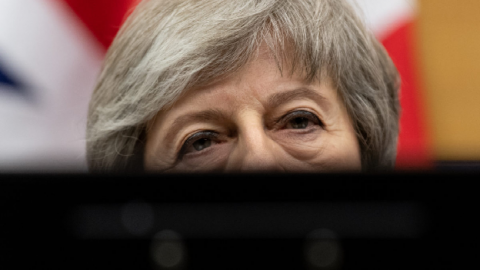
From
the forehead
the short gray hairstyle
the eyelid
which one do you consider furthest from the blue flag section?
the eyelid

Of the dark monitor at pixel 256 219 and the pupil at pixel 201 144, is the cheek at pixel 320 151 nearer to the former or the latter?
the pupil at pixel 201 144

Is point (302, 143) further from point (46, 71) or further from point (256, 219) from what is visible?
point (46, 71)

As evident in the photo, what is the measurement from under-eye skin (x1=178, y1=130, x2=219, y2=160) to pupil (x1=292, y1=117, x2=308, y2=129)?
182 mm

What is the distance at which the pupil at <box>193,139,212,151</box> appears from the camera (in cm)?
102

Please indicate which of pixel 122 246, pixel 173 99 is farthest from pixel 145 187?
pixel 173 99

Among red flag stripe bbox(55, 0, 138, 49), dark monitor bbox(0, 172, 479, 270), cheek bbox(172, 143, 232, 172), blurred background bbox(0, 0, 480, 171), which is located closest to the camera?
dark monitor bbox(0, 172, 479, 270)

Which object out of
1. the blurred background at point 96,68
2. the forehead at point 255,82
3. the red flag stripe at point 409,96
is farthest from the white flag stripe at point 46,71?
the red flag stripe at point 409,96

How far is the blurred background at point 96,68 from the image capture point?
5.79 ft

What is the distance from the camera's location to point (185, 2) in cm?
103

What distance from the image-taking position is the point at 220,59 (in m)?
0.94

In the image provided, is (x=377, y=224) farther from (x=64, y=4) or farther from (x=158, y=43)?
(x=64, y=4)

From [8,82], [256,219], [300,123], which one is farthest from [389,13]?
[256,219]

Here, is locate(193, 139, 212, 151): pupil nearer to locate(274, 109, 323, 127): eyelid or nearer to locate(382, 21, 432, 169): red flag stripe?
locate(274, 109, 323, 127): eyelid

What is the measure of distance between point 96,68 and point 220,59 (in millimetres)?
1113
